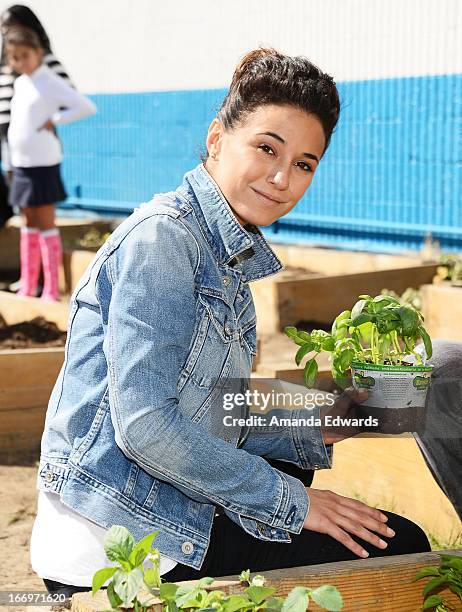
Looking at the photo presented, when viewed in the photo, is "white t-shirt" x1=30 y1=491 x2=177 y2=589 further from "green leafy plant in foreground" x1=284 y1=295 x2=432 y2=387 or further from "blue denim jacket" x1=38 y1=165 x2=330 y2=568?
"green leafy plant in foreground" x1=284 y1=295 x2=432 y2=387

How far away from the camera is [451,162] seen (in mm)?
7527

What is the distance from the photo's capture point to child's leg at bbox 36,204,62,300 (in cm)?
736

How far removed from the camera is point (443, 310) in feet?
19.0

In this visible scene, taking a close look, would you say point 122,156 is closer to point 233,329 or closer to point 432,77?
point 432,77

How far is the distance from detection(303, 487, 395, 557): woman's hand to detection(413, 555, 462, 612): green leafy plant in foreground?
0.34 feet

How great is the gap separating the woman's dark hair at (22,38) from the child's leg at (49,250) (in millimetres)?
1030


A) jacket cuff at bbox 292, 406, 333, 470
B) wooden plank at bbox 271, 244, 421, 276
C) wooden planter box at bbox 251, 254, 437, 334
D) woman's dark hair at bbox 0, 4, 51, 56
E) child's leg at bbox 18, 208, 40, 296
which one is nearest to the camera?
jacket cuff at bbox 292, 406, 333, 470

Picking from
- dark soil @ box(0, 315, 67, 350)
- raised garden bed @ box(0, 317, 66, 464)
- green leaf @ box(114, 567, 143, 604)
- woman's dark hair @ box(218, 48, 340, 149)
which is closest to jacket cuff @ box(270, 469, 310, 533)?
green leaf @ box(114, 567, 143, 604)

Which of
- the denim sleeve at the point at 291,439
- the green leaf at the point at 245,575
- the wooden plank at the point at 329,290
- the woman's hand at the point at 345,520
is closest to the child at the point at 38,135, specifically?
the wooden plank at the point at 329,290

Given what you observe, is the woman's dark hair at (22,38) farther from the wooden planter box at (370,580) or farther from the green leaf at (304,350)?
the wooden planter box at (370,580)

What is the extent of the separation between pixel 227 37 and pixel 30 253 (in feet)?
10.1

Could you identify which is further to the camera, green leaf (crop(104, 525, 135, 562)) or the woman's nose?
the woman's nose

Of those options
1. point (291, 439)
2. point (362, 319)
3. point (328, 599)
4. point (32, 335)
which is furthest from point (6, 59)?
point (328, 599)

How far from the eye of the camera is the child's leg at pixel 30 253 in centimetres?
762
